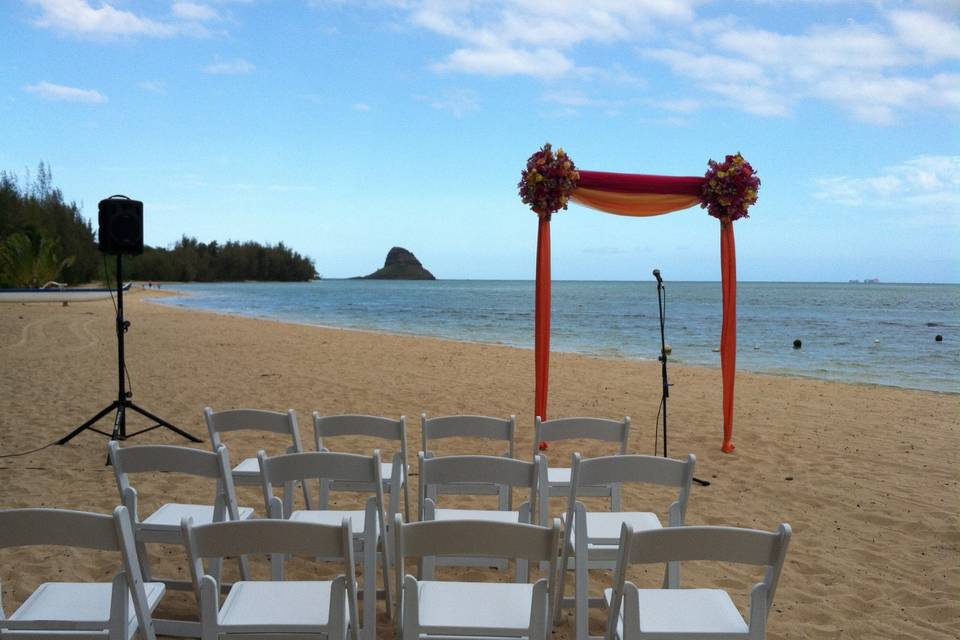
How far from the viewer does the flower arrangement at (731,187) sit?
5523 mm

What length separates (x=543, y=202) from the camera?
5570mm

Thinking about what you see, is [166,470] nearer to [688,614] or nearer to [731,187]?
[688,614]

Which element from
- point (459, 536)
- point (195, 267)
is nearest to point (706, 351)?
point (459, 536)

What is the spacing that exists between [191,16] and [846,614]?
31.5 ft

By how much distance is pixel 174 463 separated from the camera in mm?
2707

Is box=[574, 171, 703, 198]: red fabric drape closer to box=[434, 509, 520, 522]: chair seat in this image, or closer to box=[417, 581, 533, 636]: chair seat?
box=[434, 509, 520, 522]: chair seat

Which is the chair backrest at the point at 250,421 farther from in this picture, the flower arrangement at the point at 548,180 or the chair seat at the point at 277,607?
the flower arrangement at the point at 548,180

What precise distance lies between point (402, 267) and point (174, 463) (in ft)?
426

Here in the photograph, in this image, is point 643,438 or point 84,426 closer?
point 84,426

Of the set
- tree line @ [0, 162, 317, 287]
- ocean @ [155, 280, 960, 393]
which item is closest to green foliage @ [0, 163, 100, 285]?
tree line @ [0, 162, 317, 287]

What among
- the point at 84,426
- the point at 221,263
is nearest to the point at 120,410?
the point at 84,426

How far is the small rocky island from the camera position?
130500mm

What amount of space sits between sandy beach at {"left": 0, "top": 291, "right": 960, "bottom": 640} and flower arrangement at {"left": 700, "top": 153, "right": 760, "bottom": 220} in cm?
200

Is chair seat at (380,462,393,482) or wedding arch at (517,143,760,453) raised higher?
wedding arch at (517,143,760,453)
